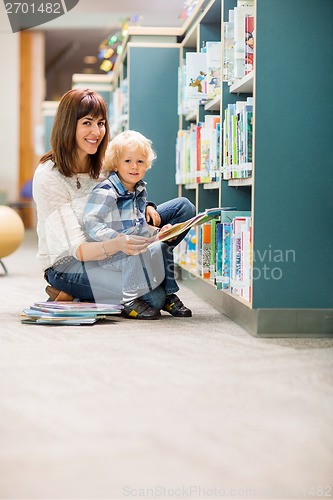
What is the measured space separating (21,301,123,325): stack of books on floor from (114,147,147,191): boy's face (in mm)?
549

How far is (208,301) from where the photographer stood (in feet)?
11.5

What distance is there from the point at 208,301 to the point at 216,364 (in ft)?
4.66

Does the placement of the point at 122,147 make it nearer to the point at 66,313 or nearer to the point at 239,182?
the point at 239,182

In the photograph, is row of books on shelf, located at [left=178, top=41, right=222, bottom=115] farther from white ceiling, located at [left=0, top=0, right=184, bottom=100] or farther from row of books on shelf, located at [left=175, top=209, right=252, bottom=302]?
white ceiling, located at [left=0, top=0, right=184, bottom=100]

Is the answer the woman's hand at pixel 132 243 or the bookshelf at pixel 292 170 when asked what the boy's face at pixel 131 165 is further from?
the bookshelf at pixel 292 170

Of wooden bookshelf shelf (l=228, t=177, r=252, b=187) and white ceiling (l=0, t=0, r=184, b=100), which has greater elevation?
white ceiling (l=0, t=0, r=184, b=100)

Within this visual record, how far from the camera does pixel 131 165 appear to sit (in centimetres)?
299

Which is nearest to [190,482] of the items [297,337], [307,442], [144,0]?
[307,442]

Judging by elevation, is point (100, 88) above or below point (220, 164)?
above

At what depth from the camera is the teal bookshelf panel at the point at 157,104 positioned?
4.45 metres

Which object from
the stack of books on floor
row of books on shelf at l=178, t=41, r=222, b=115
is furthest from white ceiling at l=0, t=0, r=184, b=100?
the stack of books on floor

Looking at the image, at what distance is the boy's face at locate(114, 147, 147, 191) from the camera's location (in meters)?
2.99

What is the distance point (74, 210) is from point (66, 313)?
0.45 meters

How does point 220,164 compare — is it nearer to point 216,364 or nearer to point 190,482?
point 216,364
